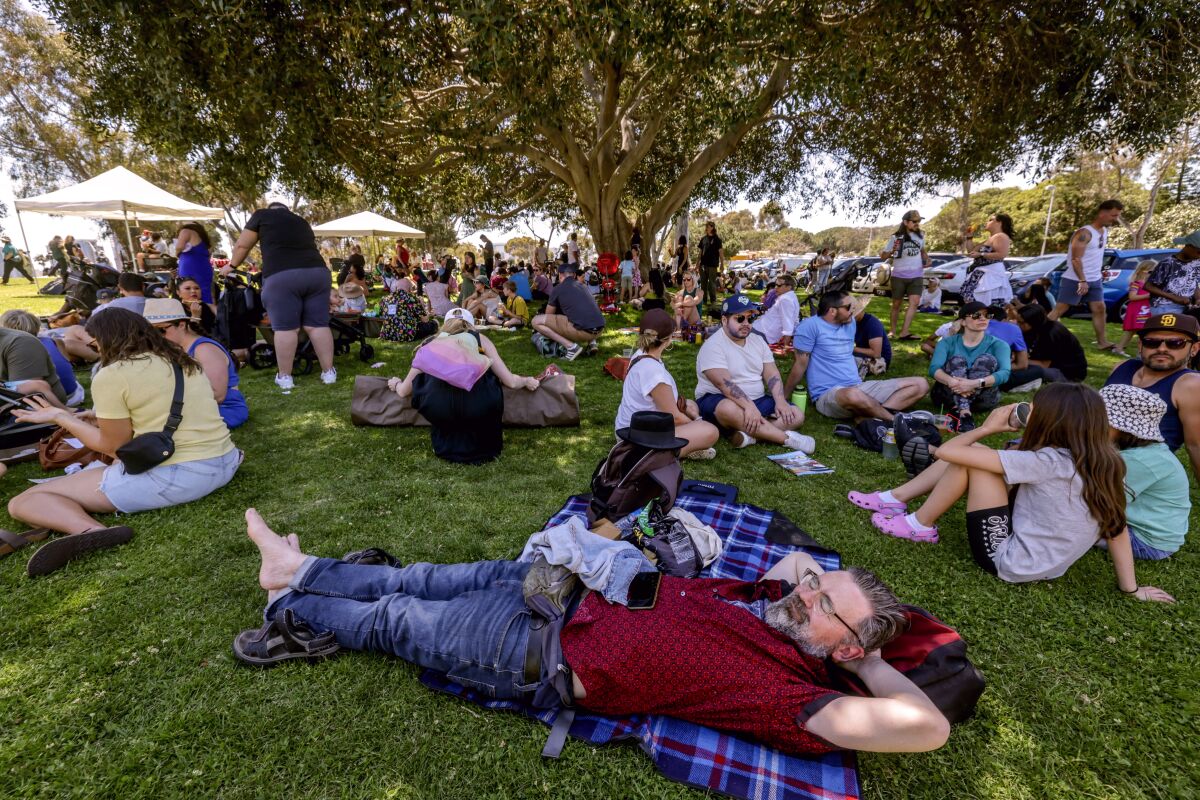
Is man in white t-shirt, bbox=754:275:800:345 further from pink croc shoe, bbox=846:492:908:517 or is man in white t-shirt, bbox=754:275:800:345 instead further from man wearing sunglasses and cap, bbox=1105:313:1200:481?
man wearing sunglasses and cap, bbox=1105:313:1200:481

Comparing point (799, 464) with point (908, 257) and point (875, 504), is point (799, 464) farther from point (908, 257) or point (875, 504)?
point (908, 257)

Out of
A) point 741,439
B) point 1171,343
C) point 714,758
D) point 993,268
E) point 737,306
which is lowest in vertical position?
point 714,758

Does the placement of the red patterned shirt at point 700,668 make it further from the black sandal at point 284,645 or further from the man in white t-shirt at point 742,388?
the man in white t-shirt at point 742,388

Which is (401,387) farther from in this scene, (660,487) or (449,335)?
(660,487)

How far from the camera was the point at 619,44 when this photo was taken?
20.7ft

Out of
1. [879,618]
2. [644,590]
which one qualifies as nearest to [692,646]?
[644,590]

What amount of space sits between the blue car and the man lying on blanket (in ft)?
40.6

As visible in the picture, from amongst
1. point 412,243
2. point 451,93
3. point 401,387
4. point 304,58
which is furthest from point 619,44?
point 412,243

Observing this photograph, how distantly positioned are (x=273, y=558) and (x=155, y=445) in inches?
58.3

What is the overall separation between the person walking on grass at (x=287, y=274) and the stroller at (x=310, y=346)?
729 millimetres

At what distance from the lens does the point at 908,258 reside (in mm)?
8383

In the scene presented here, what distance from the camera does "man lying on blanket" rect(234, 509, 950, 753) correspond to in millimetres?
1729

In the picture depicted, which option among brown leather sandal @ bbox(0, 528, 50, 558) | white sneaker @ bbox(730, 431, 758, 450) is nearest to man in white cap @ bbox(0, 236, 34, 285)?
brown leather sandal @ bbox(0, 528, 50, 558)

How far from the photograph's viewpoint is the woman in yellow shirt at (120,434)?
295 centimetres
